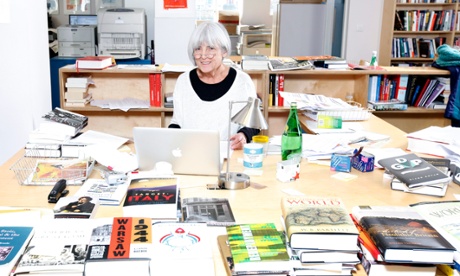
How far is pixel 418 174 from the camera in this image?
180 centimetres

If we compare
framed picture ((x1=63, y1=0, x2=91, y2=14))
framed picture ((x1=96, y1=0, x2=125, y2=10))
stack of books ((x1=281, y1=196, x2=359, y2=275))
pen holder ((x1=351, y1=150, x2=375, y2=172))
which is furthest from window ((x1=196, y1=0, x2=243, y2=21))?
stack of books ((x1=281, y1=196, x2=359, y2=275))

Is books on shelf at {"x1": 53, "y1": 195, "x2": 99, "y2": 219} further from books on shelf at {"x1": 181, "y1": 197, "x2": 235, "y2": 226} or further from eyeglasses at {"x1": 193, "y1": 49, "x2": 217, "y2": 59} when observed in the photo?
eyeglasses at {"x1": 193, "y1": 49, "x2": 217, "y2": 59}

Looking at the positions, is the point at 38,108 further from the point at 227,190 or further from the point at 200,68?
the point at 227,190

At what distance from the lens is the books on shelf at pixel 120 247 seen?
3.60 feet

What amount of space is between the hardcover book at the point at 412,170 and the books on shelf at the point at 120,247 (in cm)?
101

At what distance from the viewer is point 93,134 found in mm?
2359

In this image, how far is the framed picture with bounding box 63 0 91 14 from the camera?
20.5ft

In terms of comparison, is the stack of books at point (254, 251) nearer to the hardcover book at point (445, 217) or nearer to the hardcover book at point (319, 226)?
the hardcover book at point (319, 226)

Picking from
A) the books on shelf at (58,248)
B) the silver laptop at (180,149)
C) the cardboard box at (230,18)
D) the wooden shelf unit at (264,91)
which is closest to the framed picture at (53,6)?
the cardboard box at (230,18)

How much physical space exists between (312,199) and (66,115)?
4.54 ft

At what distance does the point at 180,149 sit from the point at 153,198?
1.13 feet

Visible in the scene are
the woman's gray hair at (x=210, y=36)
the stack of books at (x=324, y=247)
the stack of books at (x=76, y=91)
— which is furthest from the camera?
the stack of books at (x=76, y=91)

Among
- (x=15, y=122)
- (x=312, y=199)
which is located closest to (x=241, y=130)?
(x=312, y=199)

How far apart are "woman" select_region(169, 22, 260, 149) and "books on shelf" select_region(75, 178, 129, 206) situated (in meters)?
0.99
